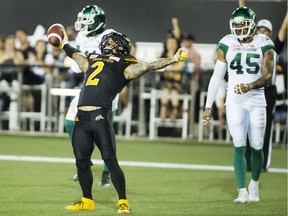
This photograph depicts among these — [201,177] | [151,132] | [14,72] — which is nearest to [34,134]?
[14,72]

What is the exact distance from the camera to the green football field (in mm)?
8672

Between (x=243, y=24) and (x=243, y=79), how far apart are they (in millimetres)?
609

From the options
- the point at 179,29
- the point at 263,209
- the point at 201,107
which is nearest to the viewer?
the point at 263,209

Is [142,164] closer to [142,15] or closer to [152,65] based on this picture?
[152,65]

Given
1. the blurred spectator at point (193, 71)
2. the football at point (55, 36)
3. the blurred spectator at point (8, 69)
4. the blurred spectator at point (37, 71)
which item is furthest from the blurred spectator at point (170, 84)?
the football at point (55, 36)

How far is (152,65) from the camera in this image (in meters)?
8.19

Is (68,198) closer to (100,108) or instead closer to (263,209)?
(100,108)

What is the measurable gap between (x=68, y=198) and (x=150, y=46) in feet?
28.8

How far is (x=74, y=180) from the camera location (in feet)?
35.2

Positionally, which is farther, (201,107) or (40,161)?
(201,107)

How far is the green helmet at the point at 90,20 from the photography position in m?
10.4

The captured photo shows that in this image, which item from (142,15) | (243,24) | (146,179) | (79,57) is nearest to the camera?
(79,57)

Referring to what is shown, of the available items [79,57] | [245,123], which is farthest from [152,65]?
[245,123]

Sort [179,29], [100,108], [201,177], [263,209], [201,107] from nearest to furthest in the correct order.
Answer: [100,108]
[263,209]
[201,177]
[201,107]
[179,29]
